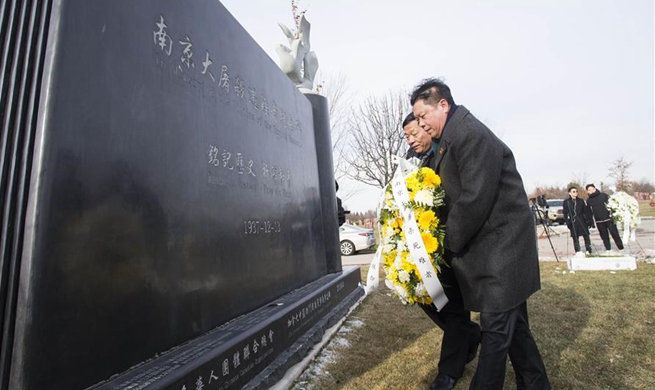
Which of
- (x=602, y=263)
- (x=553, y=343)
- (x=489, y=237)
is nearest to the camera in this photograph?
(x=489, y=237)

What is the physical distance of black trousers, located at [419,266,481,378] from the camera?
8.85 feet

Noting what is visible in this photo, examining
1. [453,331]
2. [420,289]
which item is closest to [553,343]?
[453,331]

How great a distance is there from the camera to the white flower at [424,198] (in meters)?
2.41

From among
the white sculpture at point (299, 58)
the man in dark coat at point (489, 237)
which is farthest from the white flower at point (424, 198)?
the white sculpture at point (299, 58)

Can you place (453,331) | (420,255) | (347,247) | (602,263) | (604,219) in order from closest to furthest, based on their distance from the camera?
1. (420,255)
2. (453,331)
3. (602,263)
4. (604,219)
5. (347,247)

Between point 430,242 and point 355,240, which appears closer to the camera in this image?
point 430,242

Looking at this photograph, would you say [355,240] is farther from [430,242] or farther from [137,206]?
[137,206]

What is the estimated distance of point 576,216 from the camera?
32.6ft

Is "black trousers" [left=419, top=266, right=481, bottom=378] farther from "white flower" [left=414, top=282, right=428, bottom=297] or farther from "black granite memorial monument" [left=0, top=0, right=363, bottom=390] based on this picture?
"black granite memorial monument" [left=0, top=0, right=363, bottom=390]

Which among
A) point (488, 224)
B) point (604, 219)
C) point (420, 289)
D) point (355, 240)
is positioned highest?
point (355, 240)

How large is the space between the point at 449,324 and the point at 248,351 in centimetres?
137

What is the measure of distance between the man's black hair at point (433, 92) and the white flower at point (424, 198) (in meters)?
0.53

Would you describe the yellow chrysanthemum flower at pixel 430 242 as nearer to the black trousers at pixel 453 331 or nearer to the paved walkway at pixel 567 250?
the black trousers at pixel 453 331

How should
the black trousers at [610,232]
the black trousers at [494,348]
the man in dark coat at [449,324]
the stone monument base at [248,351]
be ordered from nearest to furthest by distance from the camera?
1. the stone monument base at [248,351]
2. the black trousers at [494,348]
3. the man in dark coat at [449,324]
4. the black trousers at [610,232]
